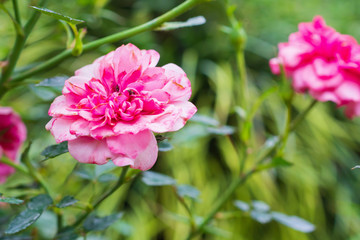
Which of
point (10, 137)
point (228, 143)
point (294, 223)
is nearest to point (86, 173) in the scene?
point (10, 137)

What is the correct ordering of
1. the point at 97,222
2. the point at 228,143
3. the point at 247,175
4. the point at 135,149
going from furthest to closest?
the point at 228,143 < the point at 247,175 < the point at 97,222 < the point at 135,149

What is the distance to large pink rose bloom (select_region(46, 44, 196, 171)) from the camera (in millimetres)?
266

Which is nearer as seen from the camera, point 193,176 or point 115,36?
point 115,36

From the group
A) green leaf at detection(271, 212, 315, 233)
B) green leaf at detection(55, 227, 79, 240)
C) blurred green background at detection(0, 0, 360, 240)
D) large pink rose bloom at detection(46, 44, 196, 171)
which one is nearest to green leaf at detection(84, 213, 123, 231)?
green leaf at detection(55, 227, 79, 240)

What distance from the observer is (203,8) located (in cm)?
189

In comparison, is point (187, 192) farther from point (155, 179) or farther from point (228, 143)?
point (228, 143)

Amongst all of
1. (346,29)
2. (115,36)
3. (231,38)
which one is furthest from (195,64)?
(115,36)

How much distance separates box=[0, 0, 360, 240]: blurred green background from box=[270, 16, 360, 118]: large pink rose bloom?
26.8 inches

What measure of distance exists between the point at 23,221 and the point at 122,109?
0.12 meters

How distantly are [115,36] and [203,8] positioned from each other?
1609mm

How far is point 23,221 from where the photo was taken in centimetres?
30

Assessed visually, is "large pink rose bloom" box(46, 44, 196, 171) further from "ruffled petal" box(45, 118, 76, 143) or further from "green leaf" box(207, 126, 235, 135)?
"green leaf" box(207, 126, 235, 135)

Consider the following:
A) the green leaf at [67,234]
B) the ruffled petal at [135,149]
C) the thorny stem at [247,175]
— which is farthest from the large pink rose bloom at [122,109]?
the thorny stem at [247,175]

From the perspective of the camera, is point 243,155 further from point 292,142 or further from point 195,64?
point 195,64
